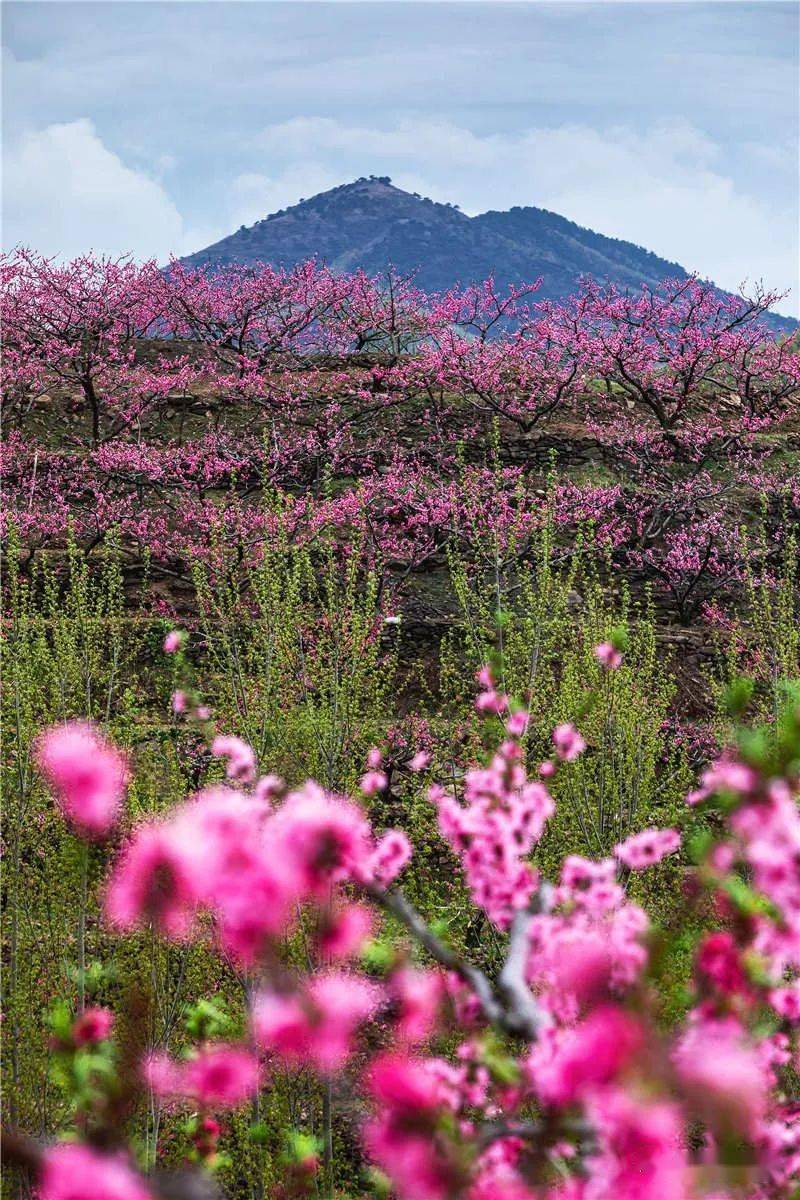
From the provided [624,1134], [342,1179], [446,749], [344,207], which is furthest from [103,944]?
[344,207]

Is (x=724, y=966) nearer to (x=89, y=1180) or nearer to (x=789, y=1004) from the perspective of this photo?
(x=789, y=1004)

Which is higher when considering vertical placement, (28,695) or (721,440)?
(721,440)

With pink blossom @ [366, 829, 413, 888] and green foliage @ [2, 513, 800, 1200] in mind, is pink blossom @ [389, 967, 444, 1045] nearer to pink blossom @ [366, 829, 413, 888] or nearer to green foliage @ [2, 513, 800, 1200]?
pink blossom @ [366, 829, 413, 888]

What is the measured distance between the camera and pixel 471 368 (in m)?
18.8

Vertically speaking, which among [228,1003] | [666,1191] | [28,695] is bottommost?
[228,1003]

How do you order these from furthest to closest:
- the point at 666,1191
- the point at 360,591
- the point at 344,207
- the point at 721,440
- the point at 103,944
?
the point at 344,207, the point at 721,440, the point at 360,591, the point at 103,944, the point at 666,1191

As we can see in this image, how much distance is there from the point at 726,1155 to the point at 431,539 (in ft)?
45.0

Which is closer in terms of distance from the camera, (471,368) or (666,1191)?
(666,1191)

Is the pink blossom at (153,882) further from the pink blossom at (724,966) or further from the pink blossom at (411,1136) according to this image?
the pink blossom at (724,966)

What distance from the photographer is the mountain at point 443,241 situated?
121375 mm

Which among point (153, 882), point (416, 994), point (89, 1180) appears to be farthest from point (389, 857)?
point (89, 1180)

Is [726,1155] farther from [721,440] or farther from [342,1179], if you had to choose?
[721,440]

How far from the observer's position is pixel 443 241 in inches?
5059

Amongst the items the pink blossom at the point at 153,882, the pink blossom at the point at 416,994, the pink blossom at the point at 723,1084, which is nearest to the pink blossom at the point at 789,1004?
the pink blossom at the point at 416,994
